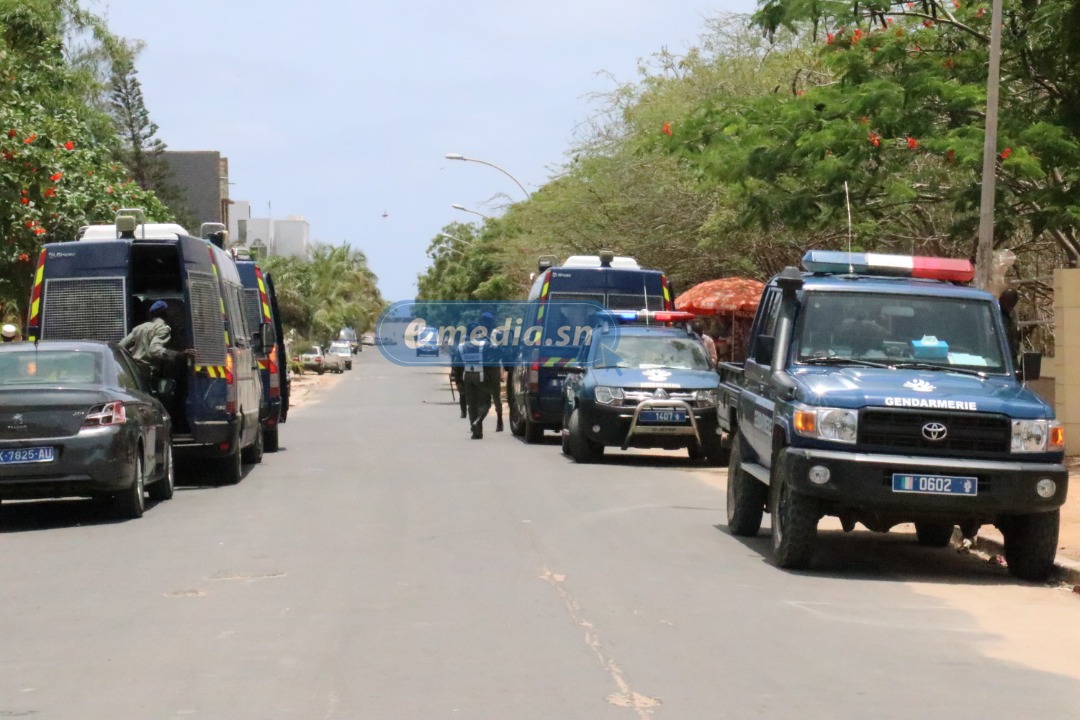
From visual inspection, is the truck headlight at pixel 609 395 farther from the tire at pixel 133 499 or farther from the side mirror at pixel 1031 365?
the side mirror at pixel 1031 365

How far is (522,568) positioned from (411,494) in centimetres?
529

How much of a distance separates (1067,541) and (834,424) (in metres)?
3.23

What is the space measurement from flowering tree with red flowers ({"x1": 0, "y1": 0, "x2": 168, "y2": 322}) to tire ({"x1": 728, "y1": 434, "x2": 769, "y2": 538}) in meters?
13.8

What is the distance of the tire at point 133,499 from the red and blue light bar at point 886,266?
6228mm

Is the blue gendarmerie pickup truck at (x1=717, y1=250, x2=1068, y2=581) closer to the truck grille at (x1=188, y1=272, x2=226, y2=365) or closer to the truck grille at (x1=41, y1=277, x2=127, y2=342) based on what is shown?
the truck grille at (x1=188, y1=272, x2=226, y2=365)

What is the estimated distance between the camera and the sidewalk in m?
10.6

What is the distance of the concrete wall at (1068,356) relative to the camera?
18.5 meters

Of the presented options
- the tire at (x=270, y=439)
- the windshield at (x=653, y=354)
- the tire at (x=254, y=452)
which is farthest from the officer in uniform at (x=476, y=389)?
the tire at (x=254, y=452)

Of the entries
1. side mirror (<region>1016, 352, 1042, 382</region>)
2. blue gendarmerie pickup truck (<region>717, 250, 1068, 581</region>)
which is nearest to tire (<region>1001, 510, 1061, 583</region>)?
blue gendarmerie pickup truck (<region>717, 250, 1068, 581</region>)

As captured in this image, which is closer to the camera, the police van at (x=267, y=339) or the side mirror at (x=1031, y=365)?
the side mirror at (x=1031, y=365)

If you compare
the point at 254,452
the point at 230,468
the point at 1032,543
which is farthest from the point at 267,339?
the point at 1032,543

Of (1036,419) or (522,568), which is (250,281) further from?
(1036,419)

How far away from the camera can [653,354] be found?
2039 cm

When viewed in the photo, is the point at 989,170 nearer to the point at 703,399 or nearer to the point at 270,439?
the point at 703,399
